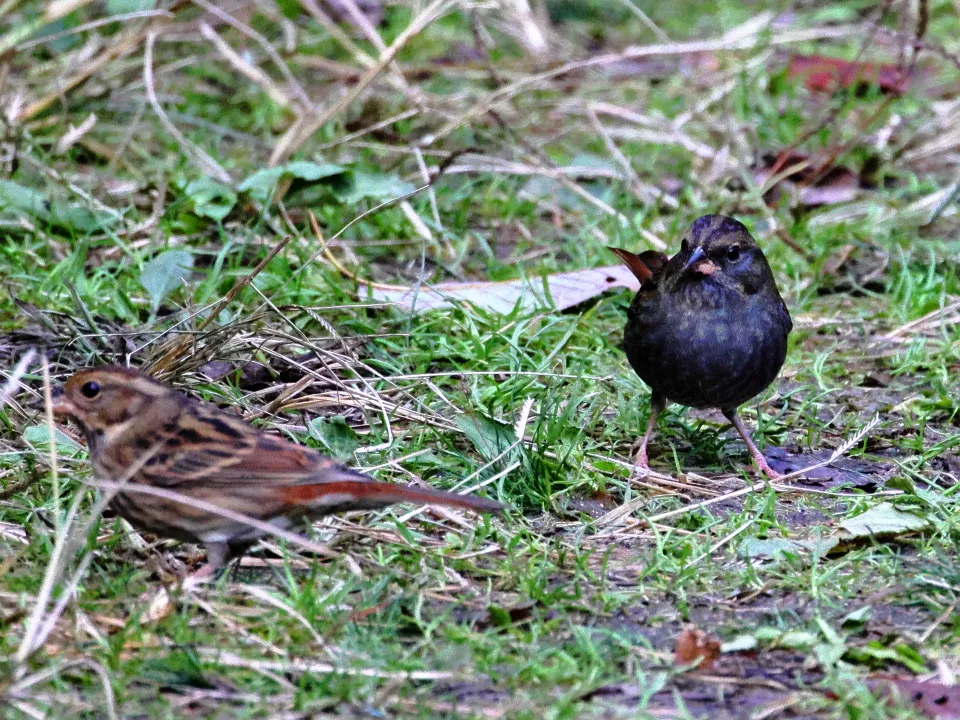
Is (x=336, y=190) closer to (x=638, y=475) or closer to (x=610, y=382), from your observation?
(x=610, y=382)

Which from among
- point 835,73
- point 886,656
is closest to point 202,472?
point 886,656

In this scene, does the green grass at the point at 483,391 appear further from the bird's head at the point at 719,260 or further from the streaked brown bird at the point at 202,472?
the bird's head at the point at 719,260

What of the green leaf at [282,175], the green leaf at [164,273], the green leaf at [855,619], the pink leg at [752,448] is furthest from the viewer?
the green leaf at [282,175]

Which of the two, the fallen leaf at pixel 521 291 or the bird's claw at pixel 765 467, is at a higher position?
the fallen leaf at pixel 521 291

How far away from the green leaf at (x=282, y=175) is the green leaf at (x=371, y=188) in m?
0.10

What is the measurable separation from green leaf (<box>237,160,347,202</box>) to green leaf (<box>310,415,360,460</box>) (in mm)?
1883

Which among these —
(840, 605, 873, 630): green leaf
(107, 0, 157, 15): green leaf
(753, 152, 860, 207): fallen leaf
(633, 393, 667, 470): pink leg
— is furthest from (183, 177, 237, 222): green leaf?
(840, 605, 873, 630): green leaf

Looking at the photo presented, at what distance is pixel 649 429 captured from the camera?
4820 millimetres

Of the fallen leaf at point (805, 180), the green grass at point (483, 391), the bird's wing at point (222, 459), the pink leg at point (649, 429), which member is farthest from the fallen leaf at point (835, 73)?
the bird's wing at point (222, 459)

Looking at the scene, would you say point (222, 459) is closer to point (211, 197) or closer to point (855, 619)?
point (855, 619)

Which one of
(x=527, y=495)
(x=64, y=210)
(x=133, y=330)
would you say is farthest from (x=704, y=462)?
(x=64, y=210)

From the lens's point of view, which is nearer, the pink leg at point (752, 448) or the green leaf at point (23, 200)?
the pink leg at point (752, 448)

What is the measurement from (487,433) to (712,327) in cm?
92

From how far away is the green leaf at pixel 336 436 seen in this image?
4441 mm
